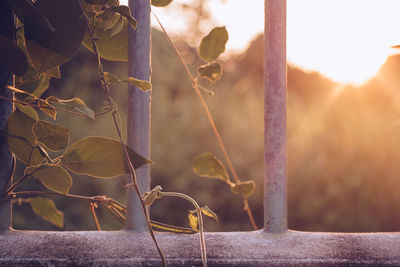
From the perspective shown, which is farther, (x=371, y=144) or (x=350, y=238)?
(x=371, y=144)

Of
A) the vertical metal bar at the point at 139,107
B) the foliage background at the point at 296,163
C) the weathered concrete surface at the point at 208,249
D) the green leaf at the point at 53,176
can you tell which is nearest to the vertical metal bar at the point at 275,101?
the weathered concrete surface at the point at 208,249

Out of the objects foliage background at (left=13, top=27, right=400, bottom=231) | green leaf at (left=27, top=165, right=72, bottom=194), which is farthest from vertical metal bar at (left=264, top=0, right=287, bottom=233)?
foliage background at (left=13, top=27, right=400, bottom=231)

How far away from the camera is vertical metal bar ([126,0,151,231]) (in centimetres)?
57

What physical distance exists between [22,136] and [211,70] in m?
0.29

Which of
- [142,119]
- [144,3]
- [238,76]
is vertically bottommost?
[142,119]

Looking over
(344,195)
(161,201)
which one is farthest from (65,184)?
(344,195)

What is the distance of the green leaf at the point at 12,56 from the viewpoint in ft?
1.56

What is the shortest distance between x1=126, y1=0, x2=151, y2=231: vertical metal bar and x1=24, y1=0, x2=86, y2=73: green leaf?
0.12 m

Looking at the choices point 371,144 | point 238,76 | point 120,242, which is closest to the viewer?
point 120,242

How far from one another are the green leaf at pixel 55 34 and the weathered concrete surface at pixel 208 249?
227 mm

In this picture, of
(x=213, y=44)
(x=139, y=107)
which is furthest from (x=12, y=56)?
(x=213, y=44)

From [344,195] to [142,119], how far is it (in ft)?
5.57

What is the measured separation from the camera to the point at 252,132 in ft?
7.57

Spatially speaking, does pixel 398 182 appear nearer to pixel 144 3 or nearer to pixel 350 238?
pixel 350 238
